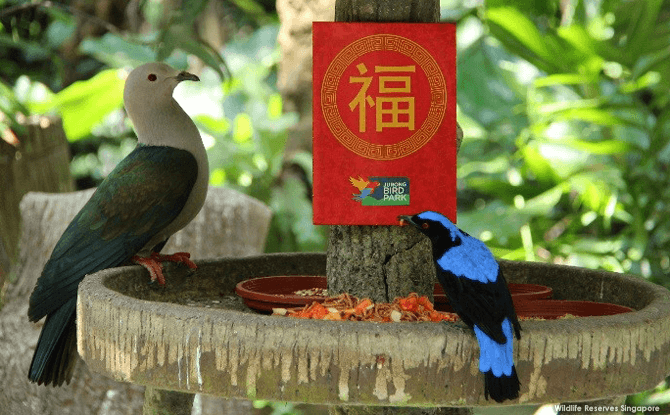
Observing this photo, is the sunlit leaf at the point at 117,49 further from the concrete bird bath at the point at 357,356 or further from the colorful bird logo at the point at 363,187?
the concrete bird bath at the point at 357,356

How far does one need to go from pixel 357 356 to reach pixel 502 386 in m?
0.23

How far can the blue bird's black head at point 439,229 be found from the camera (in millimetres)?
1561

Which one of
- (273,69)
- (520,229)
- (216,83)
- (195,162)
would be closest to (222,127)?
(216,83)

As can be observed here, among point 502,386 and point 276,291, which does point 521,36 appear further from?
point 502,386

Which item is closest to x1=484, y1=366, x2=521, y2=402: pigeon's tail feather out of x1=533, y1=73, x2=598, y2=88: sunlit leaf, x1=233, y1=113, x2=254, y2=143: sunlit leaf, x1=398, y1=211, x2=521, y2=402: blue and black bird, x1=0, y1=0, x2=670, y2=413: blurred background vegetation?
x1=398, y1=211, x2=521, y2=402: blue and black bird

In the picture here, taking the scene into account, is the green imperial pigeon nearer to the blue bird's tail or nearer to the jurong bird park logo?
the jurong bird park logo

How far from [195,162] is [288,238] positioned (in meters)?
2.41

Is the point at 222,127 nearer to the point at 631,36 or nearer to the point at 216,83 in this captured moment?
the point at 216,83

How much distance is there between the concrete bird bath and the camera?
1268 mm

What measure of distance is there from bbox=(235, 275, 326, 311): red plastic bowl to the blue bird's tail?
1.72ft

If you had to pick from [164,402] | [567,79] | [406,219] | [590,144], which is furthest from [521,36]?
[164,402]

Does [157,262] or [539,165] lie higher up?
[539,165]

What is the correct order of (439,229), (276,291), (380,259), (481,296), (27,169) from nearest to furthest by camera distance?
(481,296)
(439,229)
(380,259)
(276,291)
(27,169)

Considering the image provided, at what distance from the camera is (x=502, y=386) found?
1.27m
